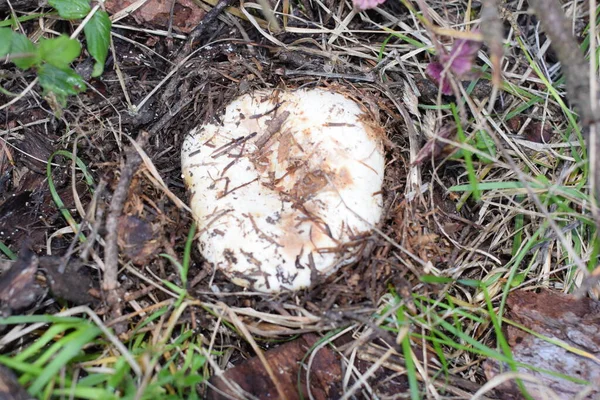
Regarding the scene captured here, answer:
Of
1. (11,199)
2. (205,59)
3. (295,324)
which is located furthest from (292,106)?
(11,199)

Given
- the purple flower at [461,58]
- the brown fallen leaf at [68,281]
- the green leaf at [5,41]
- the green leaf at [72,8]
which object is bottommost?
the brown fallen leaf at [68,281]

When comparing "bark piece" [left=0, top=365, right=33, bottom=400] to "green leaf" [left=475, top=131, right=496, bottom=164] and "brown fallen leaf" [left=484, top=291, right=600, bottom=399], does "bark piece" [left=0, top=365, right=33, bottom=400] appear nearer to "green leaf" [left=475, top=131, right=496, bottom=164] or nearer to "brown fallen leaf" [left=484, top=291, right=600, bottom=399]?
"brown fallen leaf" [left=484, top=291, right=600, bottom=399]

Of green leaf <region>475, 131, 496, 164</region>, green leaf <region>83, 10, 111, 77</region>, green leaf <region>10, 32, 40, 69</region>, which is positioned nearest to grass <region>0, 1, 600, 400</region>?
green leaf <region>475, 131, 496, 164</region>

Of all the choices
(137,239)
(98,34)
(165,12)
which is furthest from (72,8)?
(137,239)

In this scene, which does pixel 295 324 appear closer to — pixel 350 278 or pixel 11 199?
pixel 350 278

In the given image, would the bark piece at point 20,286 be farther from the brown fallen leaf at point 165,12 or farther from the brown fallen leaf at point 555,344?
the brown fallen leaf at point 555,344

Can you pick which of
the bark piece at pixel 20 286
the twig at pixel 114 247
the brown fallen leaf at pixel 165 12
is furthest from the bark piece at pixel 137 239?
the brown fallen leaf at pixel 165 12
